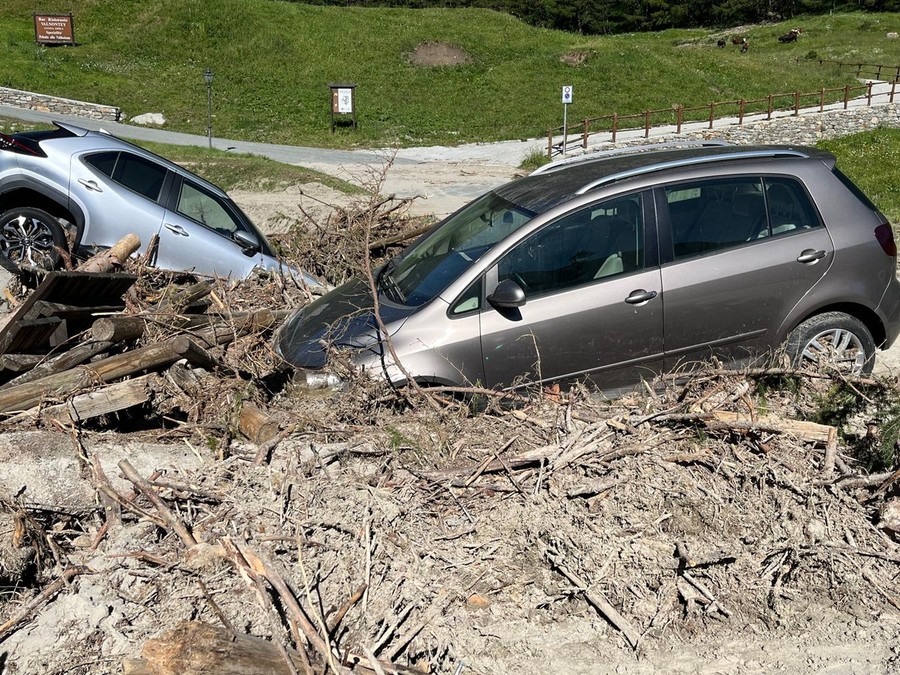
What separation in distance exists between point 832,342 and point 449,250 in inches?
110

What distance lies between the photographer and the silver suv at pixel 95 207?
8.89m

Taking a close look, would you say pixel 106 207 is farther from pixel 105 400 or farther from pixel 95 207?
pixel 105 400

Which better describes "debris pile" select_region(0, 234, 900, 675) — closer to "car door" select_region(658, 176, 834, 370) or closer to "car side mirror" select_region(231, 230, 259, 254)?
"car door" select_region(658, 176, 834, 370)

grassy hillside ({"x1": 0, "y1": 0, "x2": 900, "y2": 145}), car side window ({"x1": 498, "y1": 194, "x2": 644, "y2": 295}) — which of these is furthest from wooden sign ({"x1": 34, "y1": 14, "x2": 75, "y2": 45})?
car side window ({"x1": 498, "y1": 194, "x2": 644, "y2": 295})

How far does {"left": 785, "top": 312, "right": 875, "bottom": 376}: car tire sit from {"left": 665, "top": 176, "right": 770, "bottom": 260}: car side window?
74 cm

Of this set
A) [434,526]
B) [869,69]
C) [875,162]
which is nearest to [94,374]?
[434,526]

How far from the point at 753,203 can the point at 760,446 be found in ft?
6.54

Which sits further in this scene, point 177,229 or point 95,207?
point 177,229

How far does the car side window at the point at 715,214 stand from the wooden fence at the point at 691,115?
21.1 m

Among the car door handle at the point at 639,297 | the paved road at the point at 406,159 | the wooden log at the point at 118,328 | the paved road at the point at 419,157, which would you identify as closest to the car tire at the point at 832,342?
the car door handle at the point at 639,297

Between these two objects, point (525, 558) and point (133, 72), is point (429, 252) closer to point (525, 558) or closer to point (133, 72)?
point (525, 558)

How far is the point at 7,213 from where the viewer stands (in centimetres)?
890

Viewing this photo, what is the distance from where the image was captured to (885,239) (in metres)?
6.22

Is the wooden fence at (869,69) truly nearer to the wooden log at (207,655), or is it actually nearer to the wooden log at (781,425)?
the wooden log at (781,425)
